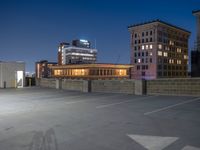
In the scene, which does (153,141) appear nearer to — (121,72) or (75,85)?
(75,85)

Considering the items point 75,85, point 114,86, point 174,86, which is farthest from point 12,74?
point 174,86

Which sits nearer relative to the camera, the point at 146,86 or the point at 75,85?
the point at 146,86

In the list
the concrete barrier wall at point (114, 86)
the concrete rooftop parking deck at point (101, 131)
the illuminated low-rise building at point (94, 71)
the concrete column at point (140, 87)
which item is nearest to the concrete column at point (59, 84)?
the concrete barrier wall at point (114, 86)

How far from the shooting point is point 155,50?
98.7 meters

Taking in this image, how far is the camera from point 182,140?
21.9ft

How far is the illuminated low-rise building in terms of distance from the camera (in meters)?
70.3

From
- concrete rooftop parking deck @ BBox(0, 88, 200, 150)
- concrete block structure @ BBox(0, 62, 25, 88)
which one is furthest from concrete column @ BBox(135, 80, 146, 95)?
concrete block structure @ BBox(0, 62, 25, 88)

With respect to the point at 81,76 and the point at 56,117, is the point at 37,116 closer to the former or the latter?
the point at 56,117

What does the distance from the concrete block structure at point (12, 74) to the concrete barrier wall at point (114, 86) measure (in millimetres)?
13216

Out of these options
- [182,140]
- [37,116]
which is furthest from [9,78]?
[182,140]

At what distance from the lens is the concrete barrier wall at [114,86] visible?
71.4ft

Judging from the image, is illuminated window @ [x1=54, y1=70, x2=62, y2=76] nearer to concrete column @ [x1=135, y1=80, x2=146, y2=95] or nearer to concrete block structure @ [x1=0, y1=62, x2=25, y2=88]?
concrete block structure @ [x1=0, y1=62, x2=25, y2=88]

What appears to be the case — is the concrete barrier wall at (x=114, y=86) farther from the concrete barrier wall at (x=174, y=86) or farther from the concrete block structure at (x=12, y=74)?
the concrete block structure at (x=12, y=74)

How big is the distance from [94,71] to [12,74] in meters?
41.2
